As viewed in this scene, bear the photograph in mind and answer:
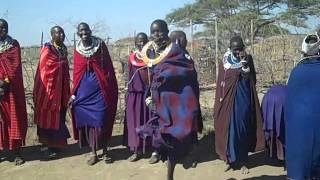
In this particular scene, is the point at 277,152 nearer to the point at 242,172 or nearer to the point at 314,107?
the point at 242,172

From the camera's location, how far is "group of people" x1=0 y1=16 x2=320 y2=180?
4477 mm

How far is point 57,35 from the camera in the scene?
715cm

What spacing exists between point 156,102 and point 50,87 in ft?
8.60

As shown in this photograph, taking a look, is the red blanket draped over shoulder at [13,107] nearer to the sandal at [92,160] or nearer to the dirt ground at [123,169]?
the dirt ground at [123,169]

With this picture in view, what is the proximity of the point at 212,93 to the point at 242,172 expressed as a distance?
6.55m

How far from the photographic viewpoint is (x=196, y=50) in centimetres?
1366

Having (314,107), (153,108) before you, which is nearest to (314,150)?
(314,107)

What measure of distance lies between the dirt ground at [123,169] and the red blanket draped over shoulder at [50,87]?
593 mm

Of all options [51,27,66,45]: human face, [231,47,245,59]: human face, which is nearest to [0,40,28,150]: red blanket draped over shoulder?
[51,27,66,45]: human face

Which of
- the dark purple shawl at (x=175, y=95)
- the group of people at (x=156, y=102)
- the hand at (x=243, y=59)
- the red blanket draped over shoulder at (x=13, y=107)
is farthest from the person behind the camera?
the red blanket draped over shoulder at (x=13, y=107)

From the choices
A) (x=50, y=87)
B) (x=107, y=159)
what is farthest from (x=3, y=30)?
(x=107, y=159)

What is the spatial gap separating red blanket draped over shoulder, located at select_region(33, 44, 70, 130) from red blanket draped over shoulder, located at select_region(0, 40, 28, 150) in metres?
0.26

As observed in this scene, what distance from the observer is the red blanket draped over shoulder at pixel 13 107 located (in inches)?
276

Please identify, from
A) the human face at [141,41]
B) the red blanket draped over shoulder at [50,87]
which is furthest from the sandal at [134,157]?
the human face at [141,41]
